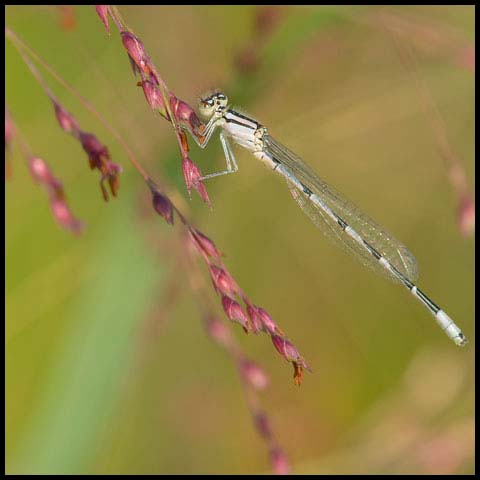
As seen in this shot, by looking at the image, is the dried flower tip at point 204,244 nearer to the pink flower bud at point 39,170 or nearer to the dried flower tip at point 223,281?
the dried flower tip at point 223,281

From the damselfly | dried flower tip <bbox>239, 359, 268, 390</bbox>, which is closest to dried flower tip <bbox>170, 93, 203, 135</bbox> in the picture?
dried flower tip <bbox>239, 359, 268, 390</bbox>

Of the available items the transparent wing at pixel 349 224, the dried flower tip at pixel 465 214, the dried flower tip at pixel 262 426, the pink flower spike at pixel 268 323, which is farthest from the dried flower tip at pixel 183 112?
the transparent wing at pixel 349 224

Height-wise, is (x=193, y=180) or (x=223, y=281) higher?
(x=193, y=180)

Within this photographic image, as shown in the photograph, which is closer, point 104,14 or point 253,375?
point 104,14

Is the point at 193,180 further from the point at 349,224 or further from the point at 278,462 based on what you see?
the point at 349,224

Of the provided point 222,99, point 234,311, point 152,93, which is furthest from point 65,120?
point 222,99

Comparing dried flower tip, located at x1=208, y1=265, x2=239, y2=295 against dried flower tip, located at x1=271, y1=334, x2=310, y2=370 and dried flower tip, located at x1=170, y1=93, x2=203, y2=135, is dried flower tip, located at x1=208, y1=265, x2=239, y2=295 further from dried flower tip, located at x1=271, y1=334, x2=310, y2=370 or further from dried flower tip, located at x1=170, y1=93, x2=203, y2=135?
dried flower tip, located at x1=170, y1=93, x2=203, y2=135

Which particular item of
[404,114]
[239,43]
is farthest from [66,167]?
[404,114]

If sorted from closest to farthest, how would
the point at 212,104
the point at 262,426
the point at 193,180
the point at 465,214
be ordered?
the point at 193,180, the point at 262,426, the point at 465,214, the point at 212,104
